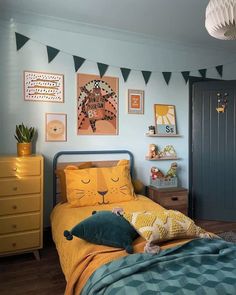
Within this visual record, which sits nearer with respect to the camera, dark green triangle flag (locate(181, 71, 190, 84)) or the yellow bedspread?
the yellow bedspread


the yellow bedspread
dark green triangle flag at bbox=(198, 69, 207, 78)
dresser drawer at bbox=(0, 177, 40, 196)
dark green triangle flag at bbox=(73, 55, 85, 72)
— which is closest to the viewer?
the yellow bedspread

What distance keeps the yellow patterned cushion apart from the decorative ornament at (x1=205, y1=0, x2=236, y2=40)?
3.80 feet

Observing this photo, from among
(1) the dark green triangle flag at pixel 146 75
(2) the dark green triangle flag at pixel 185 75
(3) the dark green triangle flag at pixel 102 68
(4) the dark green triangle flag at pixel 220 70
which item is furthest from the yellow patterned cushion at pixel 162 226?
(4) the dark green triangle flag at pixel 220 70

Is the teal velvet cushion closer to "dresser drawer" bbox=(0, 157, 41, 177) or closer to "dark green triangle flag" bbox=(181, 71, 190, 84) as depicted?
"dresser drawer" bbox=(0, 157, 41, 177)

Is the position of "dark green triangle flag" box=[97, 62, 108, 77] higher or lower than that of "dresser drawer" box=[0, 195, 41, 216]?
higher

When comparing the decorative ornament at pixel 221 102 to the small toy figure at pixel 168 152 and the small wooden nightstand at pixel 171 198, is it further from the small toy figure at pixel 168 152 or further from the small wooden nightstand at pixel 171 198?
the small wooden nightstand at pixel 171 198

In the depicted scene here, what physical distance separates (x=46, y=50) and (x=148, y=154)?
5.79 ft

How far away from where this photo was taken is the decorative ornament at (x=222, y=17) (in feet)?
3.95

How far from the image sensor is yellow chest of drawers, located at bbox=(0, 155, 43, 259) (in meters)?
2.28

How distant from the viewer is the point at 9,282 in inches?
81.0

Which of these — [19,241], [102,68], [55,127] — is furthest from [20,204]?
[102,68]

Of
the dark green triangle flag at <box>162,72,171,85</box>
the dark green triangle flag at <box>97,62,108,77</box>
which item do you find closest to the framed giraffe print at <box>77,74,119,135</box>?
the dark green triangle flag at <box>97,62,108,77</box>

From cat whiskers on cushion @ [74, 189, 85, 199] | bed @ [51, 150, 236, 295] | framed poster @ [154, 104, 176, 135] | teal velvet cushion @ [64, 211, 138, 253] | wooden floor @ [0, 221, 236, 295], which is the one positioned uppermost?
framed poster @ [154, 104, 176, 135]

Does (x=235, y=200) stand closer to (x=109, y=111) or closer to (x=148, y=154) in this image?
(x=148, y=154)
